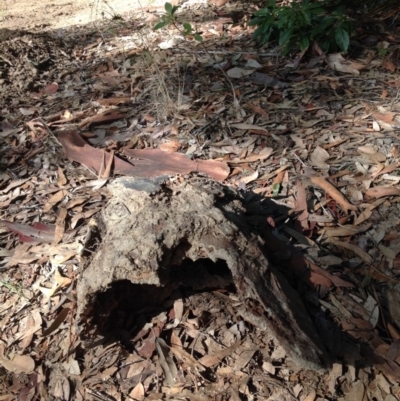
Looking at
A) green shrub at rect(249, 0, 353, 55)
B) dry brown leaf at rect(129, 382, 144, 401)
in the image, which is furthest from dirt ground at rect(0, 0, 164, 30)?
dry brown leaf at rect(129, 382, 144, 401)

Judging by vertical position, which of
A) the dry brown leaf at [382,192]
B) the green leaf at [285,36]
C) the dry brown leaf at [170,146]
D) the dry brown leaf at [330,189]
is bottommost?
the dry brown leaf at [170,146]

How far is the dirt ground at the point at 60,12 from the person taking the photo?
16.6 feet

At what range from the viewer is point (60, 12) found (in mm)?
5383

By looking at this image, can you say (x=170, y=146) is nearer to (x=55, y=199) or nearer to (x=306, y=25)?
(x=55, y=199)

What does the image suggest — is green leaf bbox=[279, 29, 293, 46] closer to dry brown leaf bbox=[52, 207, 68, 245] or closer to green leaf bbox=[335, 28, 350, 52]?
green leaf bbox=[335, 28, 350, 52]

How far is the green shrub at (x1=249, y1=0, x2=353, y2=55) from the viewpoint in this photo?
3.39 m

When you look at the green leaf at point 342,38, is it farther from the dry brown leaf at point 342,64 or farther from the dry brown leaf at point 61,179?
the dry brown leaf at point 61,179

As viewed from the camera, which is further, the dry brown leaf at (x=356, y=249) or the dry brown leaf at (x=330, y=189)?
the dry brown leaf at (x=330, y=189)

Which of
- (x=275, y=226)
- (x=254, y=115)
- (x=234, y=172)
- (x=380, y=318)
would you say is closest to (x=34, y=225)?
(x=234, y=172)

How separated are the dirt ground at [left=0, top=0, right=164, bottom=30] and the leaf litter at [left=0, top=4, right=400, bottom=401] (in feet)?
2.48

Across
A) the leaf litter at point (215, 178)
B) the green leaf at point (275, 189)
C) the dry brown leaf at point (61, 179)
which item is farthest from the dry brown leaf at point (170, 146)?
the green leaf at point (275, 189)

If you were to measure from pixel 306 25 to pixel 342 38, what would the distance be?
0.29m

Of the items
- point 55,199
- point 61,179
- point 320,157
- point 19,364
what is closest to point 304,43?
point 320,157

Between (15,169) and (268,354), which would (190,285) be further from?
(15,169)
